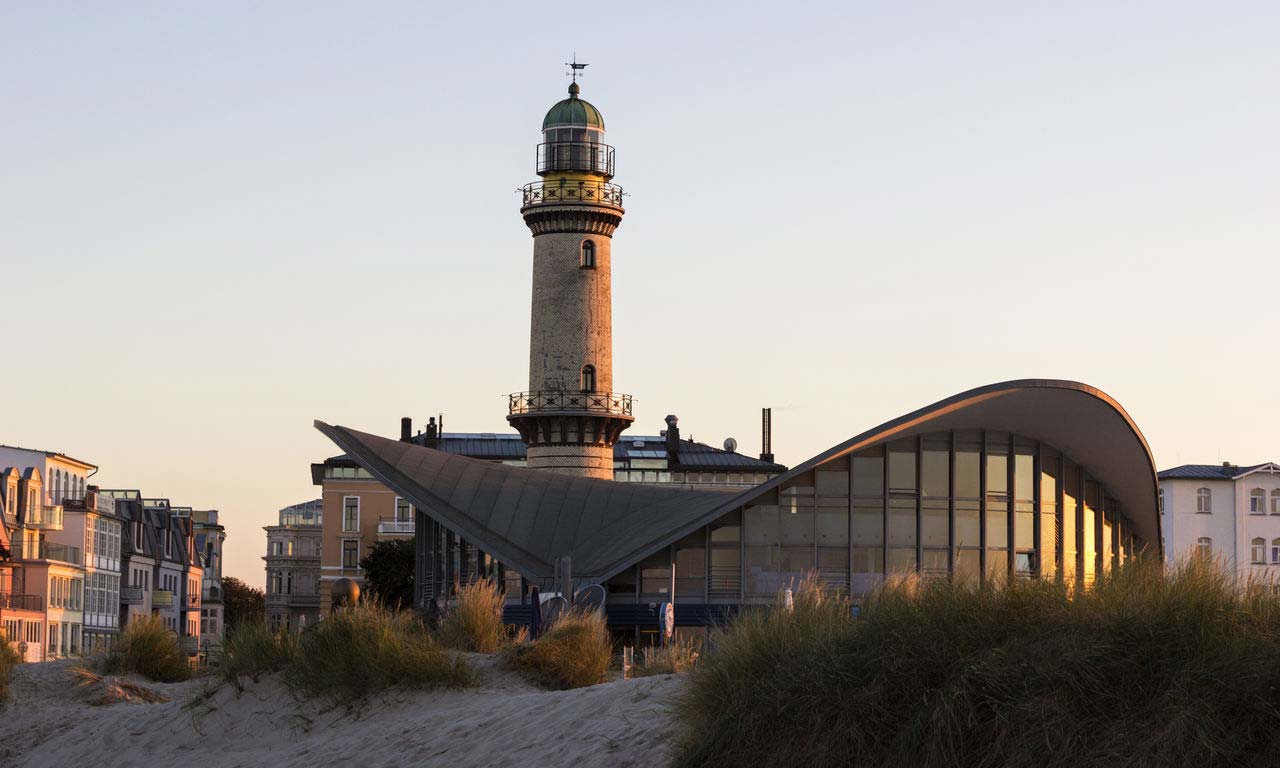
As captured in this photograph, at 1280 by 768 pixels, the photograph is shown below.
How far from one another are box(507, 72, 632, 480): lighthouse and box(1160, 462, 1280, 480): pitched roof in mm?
44304

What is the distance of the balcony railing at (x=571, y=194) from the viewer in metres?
66.1

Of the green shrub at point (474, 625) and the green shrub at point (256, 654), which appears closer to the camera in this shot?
the green shrub at point (256, 654)

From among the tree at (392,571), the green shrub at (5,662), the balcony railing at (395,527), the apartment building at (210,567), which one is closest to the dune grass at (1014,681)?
the green shrub at (5,662)

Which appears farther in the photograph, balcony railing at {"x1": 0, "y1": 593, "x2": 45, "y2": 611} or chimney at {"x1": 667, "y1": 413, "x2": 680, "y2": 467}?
chimney at {"x1": 667, "y1": 413, "x2": 680, "y2": 467}

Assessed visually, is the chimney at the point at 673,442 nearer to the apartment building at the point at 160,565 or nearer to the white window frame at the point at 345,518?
the white window frame at the point at 345,518

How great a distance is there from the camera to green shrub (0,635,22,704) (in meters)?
25.0

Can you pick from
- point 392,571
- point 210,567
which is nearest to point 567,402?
point 392,571

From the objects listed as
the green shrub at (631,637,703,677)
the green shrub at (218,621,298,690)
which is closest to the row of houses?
the green shrub at (218,621,298,690)

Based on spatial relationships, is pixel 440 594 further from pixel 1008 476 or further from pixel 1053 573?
pixel 1053 573

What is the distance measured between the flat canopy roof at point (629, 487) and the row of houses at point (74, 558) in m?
9.56

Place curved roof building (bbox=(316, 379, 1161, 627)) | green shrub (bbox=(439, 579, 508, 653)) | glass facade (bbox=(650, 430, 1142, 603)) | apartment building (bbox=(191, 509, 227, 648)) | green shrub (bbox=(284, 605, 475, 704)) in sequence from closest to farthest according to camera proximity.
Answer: green shrub (bbox=(284, 605, 475, 704)), green shrub (bbox=(439, 579, 508, 653)), curved roof building (bbox=(316, 379, 1161, 627)), glass facade (bbox=(650, 430, 1142, 603)), apartment building (bbox=(191, 509, 227, 648))

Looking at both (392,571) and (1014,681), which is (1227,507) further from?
(1014,681)

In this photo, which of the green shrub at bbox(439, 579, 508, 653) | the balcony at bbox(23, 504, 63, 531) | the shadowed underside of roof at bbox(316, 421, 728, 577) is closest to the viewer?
the green shrub at bbox(439, 579, 508, 653)

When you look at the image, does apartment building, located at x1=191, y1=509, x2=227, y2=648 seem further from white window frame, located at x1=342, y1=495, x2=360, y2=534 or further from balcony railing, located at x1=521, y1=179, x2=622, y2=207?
balcony railing, located at x1=521, y1=179, x2=622, y2=207
